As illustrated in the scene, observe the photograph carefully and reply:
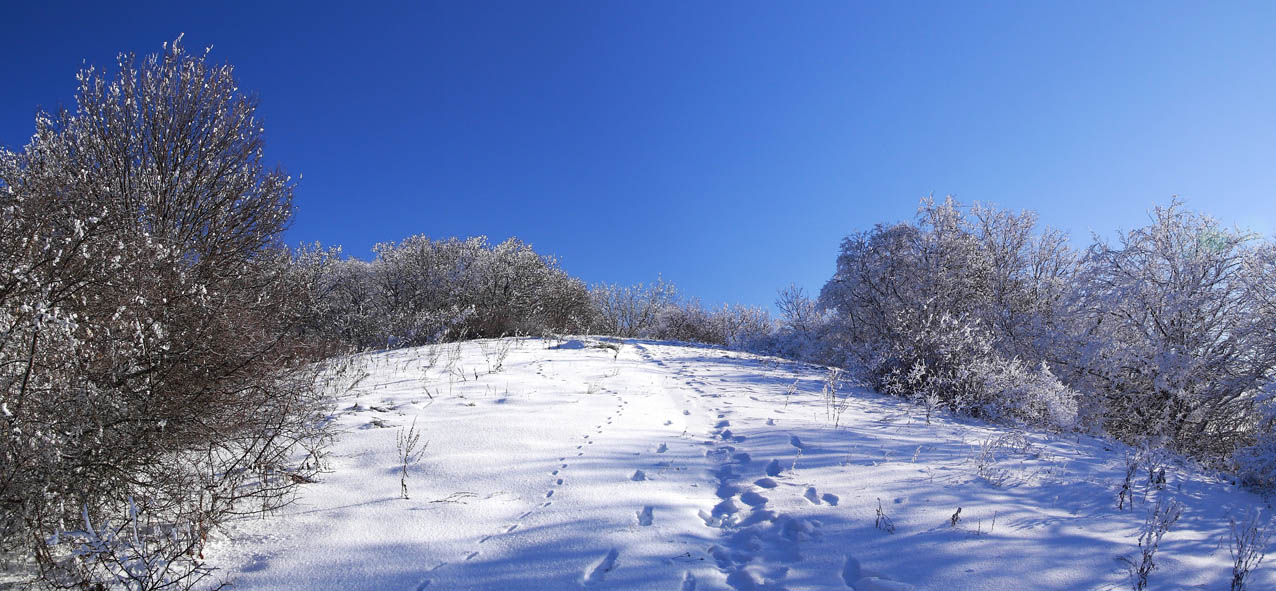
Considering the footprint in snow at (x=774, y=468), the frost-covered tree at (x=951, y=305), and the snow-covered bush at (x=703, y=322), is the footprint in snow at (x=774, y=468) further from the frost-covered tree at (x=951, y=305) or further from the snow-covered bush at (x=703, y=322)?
the snow-covered bush at (x=703, y=322)

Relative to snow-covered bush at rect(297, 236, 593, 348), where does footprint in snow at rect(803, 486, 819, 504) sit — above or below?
below

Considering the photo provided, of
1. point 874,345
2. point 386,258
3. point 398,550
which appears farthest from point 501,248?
point 398,550

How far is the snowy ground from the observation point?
263cm

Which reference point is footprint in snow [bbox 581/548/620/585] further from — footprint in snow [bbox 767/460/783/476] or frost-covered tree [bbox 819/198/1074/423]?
frost-covered tree [bbox 819/198/1074/423]

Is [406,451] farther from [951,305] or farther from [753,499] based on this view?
[951,305]

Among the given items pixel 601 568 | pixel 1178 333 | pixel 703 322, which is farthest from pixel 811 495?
pixel 703 322

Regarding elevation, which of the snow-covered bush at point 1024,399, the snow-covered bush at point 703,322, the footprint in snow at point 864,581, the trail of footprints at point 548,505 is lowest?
the footprint in snow at point 864,581

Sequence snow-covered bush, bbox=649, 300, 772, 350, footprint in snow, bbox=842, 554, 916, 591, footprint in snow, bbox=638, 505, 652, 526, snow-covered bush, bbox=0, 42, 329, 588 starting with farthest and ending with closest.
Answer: snow-covered bush, bbox=649, 300, 772, 350 → footprint in snow, bbox=638, 505, 652, 526 → footprint in snow, bbox=842, 554, 916, 591 → snow-covered bush, bbox=0, 42, 329, 588

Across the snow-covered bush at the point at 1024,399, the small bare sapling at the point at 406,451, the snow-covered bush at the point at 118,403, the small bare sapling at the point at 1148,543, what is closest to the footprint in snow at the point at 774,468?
the small bare sapling at the point at 1148,543

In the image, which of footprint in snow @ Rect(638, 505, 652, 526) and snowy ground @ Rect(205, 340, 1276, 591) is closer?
snowy ground @ Rect(205, 340, 1276, 591)

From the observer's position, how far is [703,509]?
11.7ft

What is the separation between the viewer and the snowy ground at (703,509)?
8.64 ft

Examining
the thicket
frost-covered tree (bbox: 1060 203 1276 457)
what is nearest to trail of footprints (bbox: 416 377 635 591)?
the thicket

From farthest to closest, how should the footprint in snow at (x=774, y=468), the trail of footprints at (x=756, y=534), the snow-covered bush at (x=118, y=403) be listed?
the footprint in snow at (x=774, y=468) → the trail of footprints at (x=756, y=534) → the snow-covered bush at (x=118, y=403)
